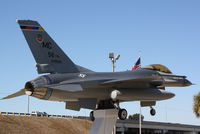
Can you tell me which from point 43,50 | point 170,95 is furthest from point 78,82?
point 170,95

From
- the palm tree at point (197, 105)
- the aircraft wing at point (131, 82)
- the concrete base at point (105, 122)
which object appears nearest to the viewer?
the aircraft wing at point (131, 82)

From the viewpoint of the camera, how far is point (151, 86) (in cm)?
2372

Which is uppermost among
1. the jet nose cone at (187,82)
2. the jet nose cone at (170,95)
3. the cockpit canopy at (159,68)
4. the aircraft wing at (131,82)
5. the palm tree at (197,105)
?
the cockpit canopy at (159,68)

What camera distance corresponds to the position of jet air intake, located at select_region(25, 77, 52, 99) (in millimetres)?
19391

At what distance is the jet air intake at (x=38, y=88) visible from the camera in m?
19.4

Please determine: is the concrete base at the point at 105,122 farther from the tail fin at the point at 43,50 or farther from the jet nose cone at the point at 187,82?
the jet nose cone at the point at 187,82

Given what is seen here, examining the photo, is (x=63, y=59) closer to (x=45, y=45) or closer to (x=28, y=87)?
(x=45, y=45)

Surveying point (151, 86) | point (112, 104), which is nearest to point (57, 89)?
point (112, 104)

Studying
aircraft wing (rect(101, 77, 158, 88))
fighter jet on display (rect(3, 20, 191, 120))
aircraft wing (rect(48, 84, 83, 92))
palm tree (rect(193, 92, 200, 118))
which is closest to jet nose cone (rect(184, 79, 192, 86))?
fighter jet on display (rect(3, 20, 191, 120))

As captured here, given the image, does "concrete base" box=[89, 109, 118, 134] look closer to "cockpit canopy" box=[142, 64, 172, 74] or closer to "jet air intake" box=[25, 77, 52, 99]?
"cockpit canopy" box=[142, 64, 172, 74]

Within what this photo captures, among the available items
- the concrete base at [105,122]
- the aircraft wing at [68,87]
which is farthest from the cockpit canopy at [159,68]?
the aircraft wing at [68,87]

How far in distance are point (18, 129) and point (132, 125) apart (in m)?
28.5

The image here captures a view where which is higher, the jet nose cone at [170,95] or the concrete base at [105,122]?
the jet nose cone at [170,95]

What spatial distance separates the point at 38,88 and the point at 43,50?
2.58 metres
